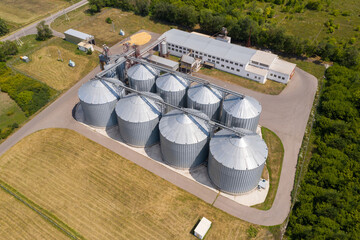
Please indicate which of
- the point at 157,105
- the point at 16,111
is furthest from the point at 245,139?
the point at 16,111

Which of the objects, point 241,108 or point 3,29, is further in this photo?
point 3,29

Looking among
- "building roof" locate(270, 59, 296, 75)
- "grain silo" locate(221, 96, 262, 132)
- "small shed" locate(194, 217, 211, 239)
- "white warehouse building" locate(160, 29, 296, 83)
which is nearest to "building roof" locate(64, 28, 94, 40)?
"white warehouse building" locate(160, 29, 296, 83)

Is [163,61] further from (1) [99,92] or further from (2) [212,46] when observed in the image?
(1) [99,92]

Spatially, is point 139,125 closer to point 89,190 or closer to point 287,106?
point 89,190

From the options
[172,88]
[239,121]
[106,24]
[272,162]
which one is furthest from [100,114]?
[106,24]

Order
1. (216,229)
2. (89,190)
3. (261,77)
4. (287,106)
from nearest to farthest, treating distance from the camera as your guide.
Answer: (216,229) < (89,190) < (287,106) < (261,77)

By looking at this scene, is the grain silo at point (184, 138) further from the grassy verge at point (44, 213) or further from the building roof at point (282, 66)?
the building roof at point (282, 66)
